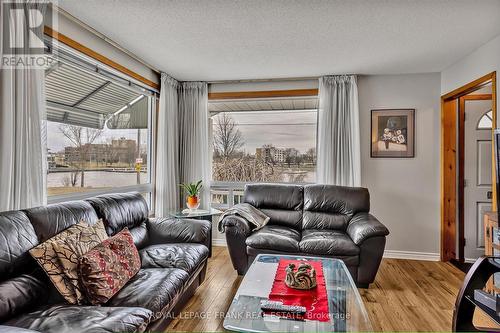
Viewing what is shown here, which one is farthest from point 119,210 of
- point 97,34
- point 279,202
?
point 279,202

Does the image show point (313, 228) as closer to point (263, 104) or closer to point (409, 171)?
point (409, 171)

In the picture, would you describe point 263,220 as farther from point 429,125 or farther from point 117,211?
point 429,125

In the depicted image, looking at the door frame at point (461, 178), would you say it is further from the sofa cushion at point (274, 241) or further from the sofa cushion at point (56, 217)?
the sofa cushion at point (56, 217)

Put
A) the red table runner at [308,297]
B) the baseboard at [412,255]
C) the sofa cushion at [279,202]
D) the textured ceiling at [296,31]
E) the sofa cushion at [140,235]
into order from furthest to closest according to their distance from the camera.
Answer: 1. the baseboard at [412,255]
2. the sofa cushion at [279,202]
3. the sofa cushion at [140,235]
4. the textured ceiling at [296,31]
5. the red table runner at [308,297]

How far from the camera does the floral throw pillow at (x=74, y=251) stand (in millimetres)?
1742

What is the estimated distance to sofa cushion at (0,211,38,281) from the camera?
161 centimetres

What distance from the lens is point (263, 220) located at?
3.60 metres

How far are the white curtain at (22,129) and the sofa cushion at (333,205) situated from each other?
9.15 ft

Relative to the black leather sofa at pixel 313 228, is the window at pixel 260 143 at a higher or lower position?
higher

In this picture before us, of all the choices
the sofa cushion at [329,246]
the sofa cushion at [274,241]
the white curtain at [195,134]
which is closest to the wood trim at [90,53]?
the white curtain at [195,134]

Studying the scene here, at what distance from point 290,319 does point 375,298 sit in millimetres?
1557

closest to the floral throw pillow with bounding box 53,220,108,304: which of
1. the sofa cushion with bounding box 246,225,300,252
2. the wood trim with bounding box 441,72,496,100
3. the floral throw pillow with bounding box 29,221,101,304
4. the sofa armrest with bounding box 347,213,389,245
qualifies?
the floral throw pillow with bounding box 29,221,101,304

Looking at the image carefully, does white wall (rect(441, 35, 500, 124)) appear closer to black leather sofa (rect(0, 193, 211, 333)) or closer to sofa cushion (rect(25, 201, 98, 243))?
black leather sofa (rect(0, 193, 211, 333))

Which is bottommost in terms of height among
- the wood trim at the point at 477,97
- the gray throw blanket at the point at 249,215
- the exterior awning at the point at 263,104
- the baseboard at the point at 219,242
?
the baseboard at the point at 219,242
